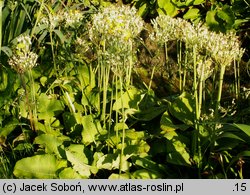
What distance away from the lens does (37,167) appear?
8.52 ft

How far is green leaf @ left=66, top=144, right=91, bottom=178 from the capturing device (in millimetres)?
2613

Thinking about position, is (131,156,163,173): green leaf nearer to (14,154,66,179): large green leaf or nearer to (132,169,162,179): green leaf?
(132,169,162,179): green leaf

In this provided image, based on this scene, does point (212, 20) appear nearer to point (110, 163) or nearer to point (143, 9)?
point (143, 9)

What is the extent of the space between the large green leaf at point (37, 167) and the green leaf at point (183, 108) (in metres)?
0.79

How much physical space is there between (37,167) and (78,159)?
0.22 meters

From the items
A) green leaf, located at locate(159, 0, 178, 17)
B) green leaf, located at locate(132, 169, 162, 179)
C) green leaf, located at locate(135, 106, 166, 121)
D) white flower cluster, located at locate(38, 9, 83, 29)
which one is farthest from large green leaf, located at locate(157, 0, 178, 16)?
green leaf, located at locate(132, 169, 162, 179)

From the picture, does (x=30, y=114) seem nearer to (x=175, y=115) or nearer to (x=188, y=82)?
(x=175, y=115)

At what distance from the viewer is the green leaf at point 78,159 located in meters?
2.61

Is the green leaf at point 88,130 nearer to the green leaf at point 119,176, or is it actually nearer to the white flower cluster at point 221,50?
the green leaf at point 119,176

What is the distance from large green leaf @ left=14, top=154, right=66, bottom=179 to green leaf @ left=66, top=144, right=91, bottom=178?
0.09 meters

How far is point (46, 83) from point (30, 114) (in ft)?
1.61

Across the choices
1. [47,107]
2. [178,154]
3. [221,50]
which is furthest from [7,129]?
[221,50]

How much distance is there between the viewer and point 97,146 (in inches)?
112

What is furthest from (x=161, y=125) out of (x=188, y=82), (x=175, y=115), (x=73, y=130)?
(x=188, y=82)
